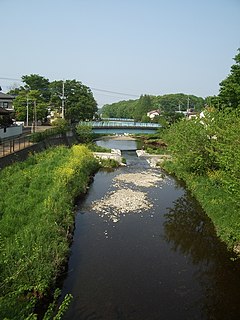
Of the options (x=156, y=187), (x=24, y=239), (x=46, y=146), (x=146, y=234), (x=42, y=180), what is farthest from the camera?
(x=46, y=146)

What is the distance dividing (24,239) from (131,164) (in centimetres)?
2901

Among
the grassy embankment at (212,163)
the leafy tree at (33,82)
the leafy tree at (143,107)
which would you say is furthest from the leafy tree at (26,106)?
the leafy tree at (143,107)

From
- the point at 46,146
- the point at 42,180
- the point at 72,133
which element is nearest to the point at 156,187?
the point at 42,180

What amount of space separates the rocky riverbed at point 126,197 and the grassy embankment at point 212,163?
146 inches

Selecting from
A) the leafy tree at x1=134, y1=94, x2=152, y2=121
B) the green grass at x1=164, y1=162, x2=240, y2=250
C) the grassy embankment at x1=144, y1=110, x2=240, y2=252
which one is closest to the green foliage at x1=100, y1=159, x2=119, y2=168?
the grassy embankment at x1=144, y1=110, x2=240, y2=252

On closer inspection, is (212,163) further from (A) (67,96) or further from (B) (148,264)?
(A) (67,96)

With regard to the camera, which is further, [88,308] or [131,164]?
[131,164]

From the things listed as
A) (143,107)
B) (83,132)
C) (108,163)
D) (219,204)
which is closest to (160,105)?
(143,107)

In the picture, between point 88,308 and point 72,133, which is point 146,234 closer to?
point 88,308

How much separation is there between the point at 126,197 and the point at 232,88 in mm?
17995

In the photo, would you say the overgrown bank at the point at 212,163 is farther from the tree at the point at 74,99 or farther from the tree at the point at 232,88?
the tree at the point at 74,99

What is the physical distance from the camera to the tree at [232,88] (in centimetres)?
3269

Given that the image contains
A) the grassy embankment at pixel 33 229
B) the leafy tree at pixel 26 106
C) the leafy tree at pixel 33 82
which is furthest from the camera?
the leafy tree at pixel 33 82

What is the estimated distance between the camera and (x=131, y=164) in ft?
132
